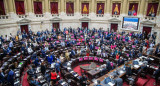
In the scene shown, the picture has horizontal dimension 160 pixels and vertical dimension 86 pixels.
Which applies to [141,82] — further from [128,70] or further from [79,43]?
[79,43]

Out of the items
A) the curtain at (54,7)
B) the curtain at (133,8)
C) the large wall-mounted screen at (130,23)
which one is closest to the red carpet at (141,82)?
the large wall-mounted screen at (130,23)

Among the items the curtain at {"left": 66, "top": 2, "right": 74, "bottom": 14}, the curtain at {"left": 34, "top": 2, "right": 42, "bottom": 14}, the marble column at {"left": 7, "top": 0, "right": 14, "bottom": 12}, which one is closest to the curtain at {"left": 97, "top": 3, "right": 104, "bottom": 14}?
the curtain at {"left": 66, "top": 2, "right": 74, "bottom": 14}

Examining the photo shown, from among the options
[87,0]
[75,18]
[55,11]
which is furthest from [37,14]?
[87,0]

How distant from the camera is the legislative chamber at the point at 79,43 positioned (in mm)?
11104

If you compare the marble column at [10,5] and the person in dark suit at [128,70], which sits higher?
the marble column at [10,5]

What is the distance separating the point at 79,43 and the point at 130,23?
14.4 meters

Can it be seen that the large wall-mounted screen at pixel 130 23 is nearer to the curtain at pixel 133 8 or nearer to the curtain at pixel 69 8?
the curtain at pixel 133 8

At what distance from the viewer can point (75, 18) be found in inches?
1223

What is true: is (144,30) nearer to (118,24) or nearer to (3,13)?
(118,24)

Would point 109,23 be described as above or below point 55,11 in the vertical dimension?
below

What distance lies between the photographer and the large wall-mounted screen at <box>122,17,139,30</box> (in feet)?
85.2

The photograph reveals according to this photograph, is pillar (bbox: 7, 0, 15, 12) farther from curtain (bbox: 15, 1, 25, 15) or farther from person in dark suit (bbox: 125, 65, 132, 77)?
person in dark suit (bbox: 125, 65, 132, 77)

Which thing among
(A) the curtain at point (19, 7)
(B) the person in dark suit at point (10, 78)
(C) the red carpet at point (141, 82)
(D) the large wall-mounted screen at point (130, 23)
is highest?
(A) the curtain at point (19, 7)

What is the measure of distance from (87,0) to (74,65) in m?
21.0
